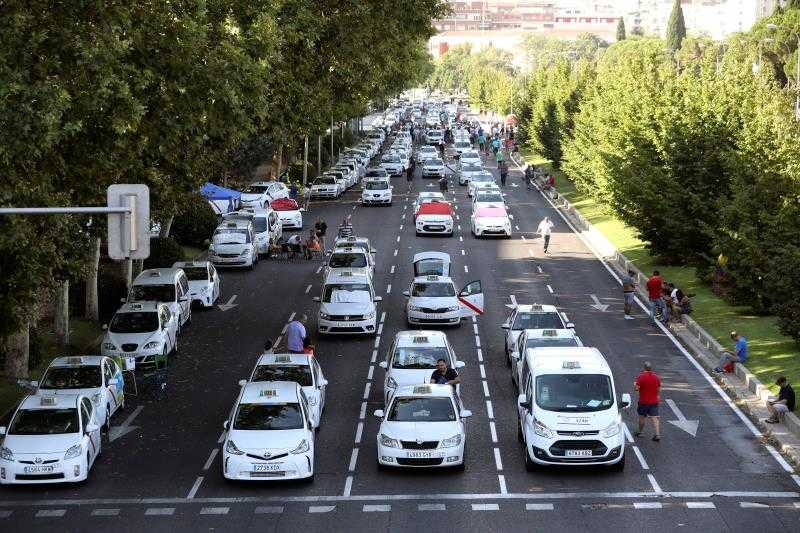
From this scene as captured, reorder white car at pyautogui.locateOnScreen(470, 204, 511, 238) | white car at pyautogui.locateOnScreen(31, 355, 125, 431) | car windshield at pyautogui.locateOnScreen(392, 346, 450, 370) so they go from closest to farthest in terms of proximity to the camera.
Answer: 1. white car at pyautogui.locateOnScreen(31, 355, 125, 431)
2. car windshield at pyautogui.locateOnScreen(392, 346, 450, 370)
3. white car at pyautogui.locateOnScreen(470, 204, 511, 238)

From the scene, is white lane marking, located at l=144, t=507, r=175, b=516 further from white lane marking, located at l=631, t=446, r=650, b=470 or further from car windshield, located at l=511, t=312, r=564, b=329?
car windshield, located at l=511, t=312, r=564, b=329

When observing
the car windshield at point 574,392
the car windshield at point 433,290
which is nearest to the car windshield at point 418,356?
the car windshield at point 574,392

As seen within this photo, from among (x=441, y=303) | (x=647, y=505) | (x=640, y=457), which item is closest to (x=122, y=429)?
(x=640, y=457)

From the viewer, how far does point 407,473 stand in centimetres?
2419

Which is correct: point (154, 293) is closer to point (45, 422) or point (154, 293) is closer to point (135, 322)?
point (135, 322)

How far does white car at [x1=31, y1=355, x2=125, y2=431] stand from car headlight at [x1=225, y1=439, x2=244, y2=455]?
176 inches

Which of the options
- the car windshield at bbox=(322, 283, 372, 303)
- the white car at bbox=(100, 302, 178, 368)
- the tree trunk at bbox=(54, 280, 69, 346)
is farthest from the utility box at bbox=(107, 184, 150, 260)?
the car windshield at bbox=(322, 283, 372, 303)

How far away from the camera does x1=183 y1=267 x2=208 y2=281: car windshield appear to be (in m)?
42.4

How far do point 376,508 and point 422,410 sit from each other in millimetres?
3110

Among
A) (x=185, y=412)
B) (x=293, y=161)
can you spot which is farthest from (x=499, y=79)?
(x=185, y=412)

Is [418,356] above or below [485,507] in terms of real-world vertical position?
above

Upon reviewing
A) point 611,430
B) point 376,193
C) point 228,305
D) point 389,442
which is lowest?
point 228,305

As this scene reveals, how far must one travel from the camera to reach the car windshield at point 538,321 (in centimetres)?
3341

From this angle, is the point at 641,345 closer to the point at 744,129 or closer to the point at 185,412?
the point at 744,129
